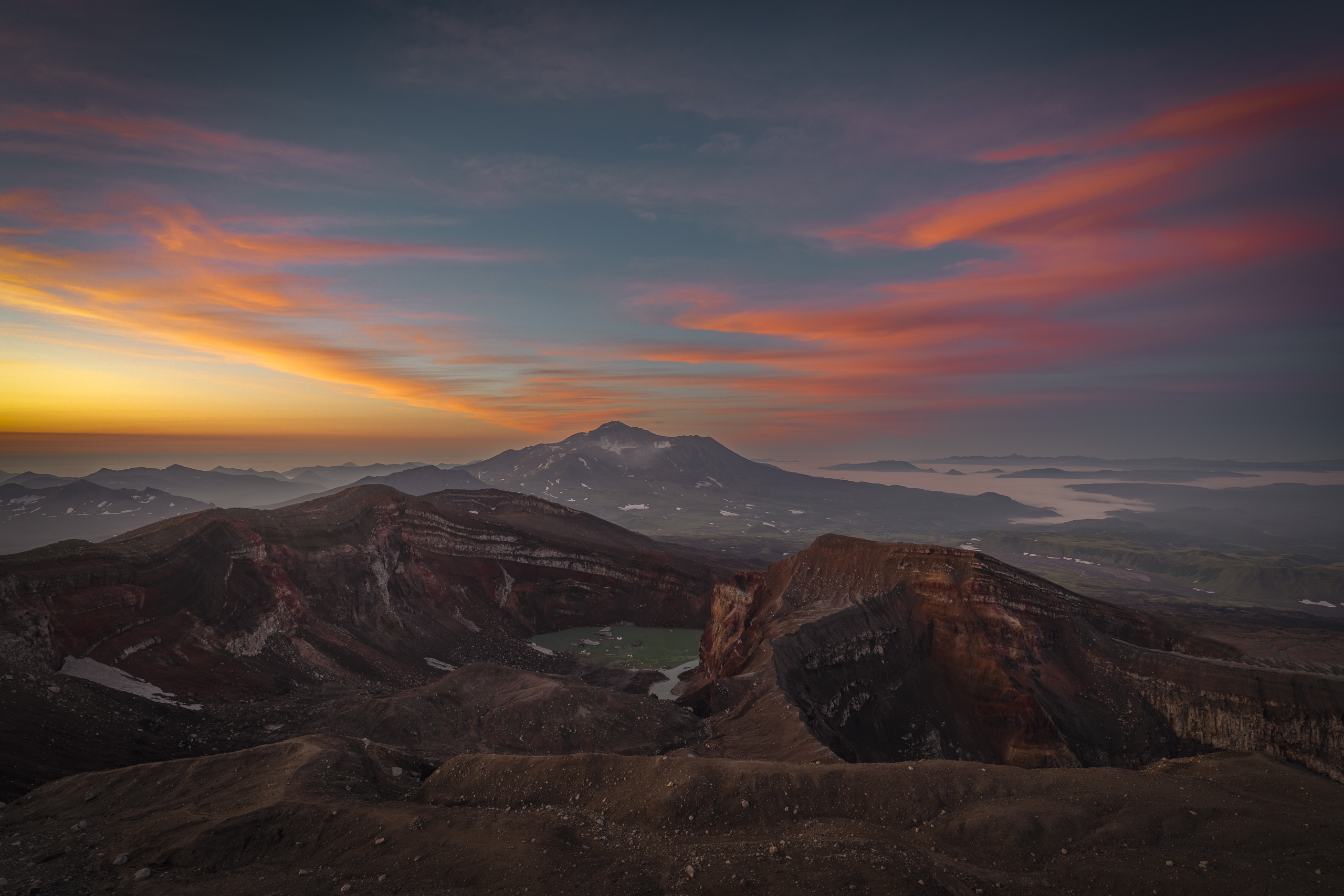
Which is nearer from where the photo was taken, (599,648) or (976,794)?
(976,794)

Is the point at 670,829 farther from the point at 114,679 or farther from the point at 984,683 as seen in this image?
the point at 114,679

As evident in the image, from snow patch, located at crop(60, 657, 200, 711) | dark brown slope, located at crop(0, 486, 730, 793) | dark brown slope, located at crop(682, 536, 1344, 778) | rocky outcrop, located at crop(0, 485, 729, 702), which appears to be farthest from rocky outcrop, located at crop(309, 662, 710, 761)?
rocky outcrop, located at crop(0, 485, 729, 702)

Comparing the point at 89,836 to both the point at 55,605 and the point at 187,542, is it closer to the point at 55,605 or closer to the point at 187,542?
the point at 55,605

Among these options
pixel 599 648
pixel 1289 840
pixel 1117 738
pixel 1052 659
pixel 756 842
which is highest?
pixel 1289 840

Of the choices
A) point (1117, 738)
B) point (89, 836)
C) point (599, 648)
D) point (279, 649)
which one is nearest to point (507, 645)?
point (599, 648)

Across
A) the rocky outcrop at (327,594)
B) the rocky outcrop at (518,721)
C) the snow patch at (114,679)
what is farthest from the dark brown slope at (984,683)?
the snow patch at (114,679)

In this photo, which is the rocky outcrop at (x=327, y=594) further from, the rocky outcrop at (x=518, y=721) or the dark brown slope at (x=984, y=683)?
the dark brown slope at (x=984, y=683)

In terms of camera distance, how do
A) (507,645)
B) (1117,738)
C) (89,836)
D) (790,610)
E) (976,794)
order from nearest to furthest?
(89,836), (976,794), (1117,738), (790,610), (507,645)
